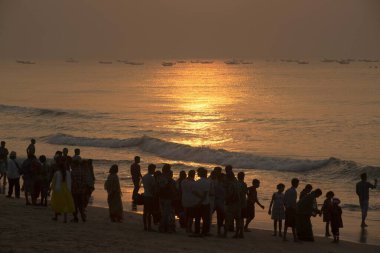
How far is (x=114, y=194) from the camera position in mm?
15875

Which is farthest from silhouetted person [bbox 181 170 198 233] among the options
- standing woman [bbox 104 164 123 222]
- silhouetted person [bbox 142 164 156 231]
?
standing woman [bbox 104 164 123 222]

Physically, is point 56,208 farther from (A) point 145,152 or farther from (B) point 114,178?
(A) point 145,152

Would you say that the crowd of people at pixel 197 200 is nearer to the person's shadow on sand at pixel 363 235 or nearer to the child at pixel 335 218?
the child at pixel 335 218

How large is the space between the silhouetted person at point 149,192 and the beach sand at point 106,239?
25 centimetres

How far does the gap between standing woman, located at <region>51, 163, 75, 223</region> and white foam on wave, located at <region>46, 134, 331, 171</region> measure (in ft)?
58.4

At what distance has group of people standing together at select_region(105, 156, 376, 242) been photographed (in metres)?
Answer: 14.3

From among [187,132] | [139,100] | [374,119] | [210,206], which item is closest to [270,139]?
[187,132]

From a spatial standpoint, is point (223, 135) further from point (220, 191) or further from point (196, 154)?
point (220, 191)

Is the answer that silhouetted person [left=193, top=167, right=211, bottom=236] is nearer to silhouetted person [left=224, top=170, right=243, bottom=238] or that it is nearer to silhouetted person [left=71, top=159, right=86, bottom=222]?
silhouetted person [left=224, top=170, right=243, bottom=238]

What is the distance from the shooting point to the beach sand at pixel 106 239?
41.3ft

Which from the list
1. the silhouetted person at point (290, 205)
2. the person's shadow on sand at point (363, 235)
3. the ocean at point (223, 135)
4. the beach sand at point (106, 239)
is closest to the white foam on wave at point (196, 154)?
the ocean at point (223, 135)

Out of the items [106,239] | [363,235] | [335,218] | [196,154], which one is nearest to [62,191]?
[106,239]

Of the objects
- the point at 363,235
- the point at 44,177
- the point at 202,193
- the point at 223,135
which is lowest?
the point at 363,235

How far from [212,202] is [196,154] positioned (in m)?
21.2
